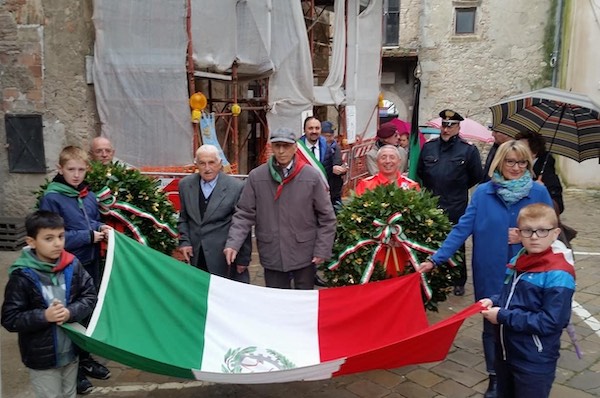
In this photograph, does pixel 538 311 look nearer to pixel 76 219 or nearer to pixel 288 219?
pixel 288 219

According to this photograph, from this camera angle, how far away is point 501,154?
383cm

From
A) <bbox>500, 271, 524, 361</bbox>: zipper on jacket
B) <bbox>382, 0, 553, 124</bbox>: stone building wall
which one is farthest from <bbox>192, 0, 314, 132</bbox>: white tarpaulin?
<bbox>382, 0, 553, 124</bbox>: stone building wall

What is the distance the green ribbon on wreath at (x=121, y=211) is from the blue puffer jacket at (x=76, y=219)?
374 millimetres

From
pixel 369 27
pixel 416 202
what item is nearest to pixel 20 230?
pixel 416 202

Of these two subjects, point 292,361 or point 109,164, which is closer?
point 292,361

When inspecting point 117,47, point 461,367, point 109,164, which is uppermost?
point 117,47

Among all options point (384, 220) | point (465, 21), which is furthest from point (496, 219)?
point (465, 21)

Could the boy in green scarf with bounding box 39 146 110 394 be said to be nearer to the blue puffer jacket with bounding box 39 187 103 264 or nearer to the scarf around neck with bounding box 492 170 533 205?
the blue puffer jacket with bounding box 39 187 103 264

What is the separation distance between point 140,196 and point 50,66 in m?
4.80

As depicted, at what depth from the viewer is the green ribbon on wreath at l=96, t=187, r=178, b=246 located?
4680mm

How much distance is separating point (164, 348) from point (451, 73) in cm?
1760

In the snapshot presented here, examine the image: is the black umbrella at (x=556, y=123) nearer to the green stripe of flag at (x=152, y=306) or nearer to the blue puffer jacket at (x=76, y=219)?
the green stripe of flag at (x=152, y=306)

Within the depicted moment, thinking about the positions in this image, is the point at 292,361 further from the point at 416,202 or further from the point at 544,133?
the point at 544,133

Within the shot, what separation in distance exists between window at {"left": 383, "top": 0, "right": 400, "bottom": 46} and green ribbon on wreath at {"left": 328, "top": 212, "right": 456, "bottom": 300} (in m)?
17.3
